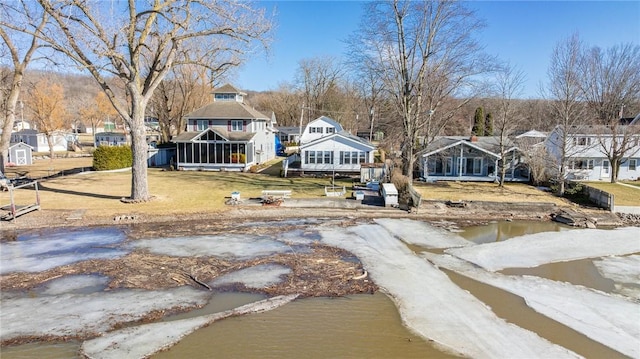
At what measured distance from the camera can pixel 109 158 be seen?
36.0m

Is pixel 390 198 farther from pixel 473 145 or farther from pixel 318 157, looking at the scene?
pixel 318 157

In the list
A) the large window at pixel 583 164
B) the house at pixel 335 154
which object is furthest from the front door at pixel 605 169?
the house at pixel 335 154

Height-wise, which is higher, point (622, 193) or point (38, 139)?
point (38, 139)

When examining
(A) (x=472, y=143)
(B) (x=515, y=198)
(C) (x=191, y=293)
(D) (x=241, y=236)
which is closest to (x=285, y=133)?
(A) (x=472, y=143)

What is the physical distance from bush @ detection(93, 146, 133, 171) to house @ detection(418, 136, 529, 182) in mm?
26111

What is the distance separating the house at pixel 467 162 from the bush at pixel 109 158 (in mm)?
26111

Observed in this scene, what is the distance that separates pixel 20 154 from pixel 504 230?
149 ft

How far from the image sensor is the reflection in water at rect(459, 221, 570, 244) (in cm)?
1767

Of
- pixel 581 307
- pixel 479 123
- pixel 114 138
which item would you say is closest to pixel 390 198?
pixel 581 307

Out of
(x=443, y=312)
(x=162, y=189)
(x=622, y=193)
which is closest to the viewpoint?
(x=443, y=312)

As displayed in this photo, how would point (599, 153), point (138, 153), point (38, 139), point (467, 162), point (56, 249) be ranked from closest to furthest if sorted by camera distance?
point (56, 249)
point (138, 153)
point (467, 162)
point (599, 153)
point (38, 139)

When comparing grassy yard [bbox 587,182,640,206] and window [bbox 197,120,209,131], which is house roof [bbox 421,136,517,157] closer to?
grassy yard [bbox 587,182,640,206]

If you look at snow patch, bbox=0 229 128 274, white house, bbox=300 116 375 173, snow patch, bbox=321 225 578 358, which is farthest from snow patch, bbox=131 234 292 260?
white house, bbox=300 116 375 173

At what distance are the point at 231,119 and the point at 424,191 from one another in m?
20.8
